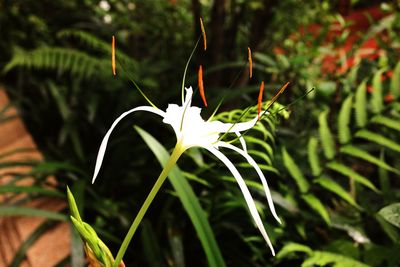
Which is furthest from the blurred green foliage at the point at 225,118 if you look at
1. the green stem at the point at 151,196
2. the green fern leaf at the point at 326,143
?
the green stem at the point at 151,196

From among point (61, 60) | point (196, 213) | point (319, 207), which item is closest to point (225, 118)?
point (196, 213)

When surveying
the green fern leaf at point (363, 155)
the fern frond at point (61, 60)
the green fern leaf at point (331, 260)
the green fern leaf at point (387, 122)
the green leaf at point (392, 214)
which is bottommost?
the green fern leaf at point (331, 260)

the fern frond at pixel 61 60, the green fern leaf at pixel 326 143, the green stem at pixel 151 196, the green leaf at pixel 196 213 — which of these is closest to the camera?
the green stem at pixel 151 196

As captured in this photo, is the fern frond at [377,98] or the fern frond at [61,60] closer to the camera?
the fern frond at [377,98]

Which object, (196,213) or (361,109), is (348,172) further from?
(196,213)

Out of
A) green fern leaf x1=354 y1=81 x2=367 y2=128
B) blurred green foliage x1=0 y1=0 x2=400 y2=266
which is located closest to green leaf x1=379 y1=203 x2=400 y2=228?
blurred green foliage x1=0 y1=0 x2=400 y2=266

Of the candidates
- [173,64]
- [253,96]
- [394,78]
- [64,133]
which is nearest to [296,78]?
[253,96]

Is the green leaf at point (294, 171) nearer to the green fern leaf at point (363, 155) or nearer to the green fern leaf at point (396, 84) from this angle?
the green fern leaf at point (363, 155)
